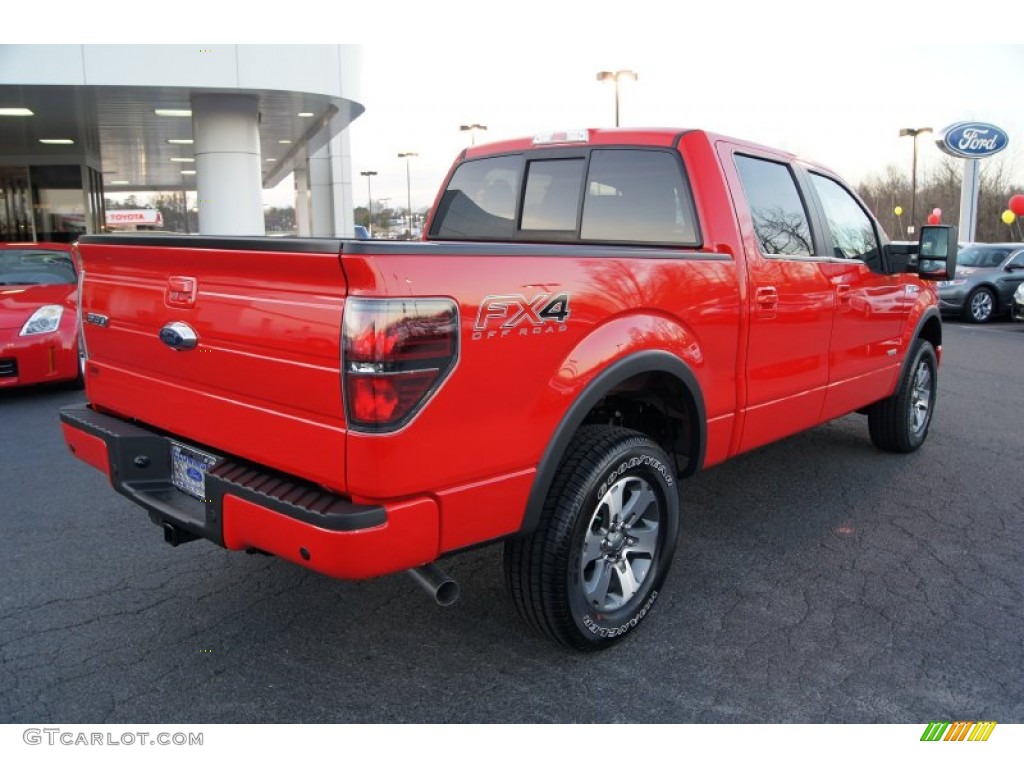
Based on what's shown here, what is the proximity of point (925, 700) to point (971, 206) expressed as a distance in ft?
90.6

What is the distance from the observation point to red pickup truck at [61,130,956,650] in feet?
7.69

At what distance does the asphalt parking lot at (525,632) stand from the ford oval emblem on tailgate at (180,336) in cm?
116

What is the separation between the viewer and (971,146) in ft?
85.0

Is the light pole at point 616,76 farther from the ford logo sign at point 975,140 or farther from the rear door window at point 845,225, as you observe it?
the rear door window at point 845,225

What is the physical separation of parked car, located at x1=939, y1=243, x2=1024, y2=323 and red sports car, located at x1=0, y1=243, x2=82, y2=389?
→ 14.9 meters

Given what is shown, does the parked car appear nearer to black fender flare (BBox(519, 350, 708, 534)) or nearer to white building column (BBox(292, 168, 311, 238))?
black fender flare (BBox(519, 350, 708, 534))

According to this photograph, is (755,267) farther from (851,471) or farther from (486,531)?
(851,471)

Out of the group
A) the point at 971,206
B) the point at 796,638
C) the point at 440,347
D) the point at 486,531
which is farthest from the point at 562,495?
the point at 971,206

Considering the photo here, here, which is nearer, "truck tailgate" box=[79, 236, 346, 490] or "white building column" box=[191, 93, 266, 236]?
"truck tailgate" box=[79, 236, 346, 490]

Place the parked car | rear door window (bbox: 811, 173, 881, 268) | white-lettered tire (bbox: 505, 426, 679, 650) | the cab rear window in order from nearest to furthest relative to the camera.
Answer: white-lettered tire (bbox: 505, 426, 679, 650) → the cab rear window → rear door window (bbox: 811, 173, 881, 268) → the parked car

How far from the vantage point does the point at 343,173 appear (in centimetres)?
2697

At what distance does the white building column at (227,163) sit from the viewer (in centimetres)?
1474

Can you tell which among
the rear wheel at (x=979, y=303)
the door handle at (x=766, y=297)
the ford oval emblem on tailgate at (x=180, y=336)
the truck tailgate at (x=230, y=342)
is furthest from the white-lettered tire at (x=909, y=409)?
the rear wheel at (x=979, y=303)

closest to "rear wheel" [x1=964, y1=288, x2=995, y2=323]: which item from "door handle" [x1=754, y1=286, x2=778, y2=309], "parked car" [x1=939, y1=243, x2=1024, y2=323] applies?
"parked car" [x1=939, y1=243, x2=1024, y2=323]
